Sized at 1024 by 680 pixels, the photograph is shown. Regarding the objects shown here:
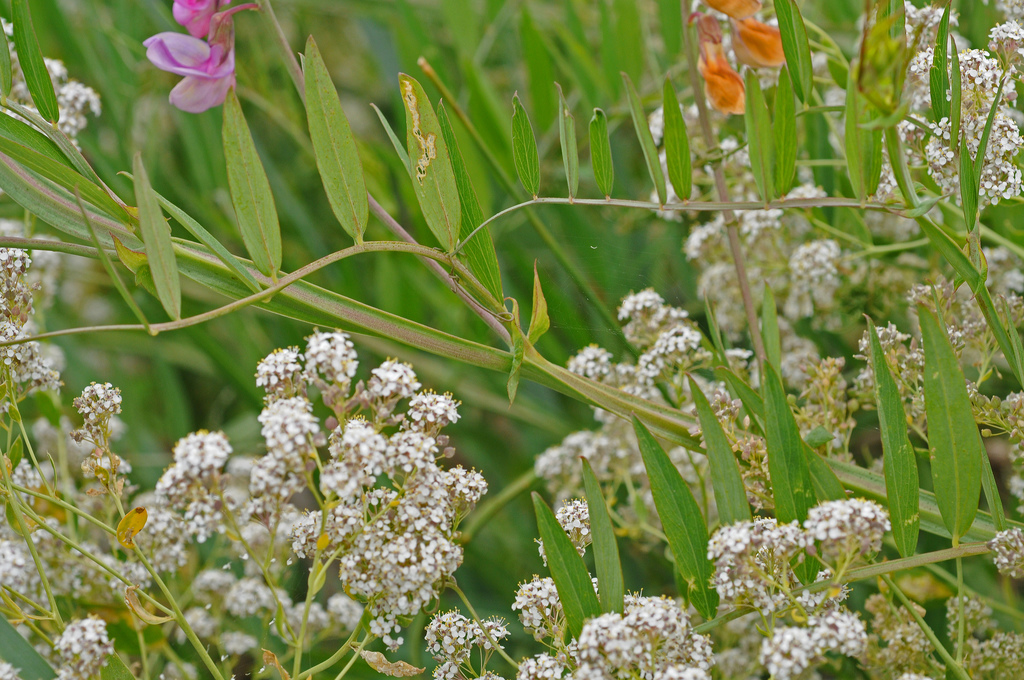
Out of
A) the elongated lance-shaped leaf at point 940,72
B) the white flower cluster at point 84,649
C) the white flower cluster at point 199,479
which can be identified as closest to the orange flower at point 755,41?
the elongated lance-shaped leaf at point 940,72

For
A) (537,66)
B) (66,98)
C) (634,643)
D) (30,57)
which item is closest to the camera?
(634,643)

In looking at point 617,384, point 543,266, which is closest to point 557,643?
point 617,384

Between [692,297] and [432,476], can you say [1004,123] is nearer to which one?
[432,476]

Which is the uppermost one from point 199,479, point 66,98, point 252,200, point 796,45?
point 66,98

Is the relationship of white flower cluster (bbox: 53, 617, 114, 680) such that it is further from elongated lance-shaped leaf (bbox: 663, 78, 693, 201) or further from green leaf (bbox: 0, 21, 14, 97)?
elongated lance-shaped leaf (bbox: 663, 78, 693, 201)

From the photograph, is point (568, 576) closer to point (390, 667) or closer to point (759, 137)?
point (390, 667)

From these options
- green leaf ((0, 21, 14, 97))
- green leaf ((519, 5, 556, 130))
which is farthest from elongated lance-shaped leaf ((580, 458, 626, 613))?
green leaf ((519, 5, 556, 130))

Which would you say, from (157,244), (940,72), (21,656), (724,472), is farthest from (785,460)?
(21,656)
